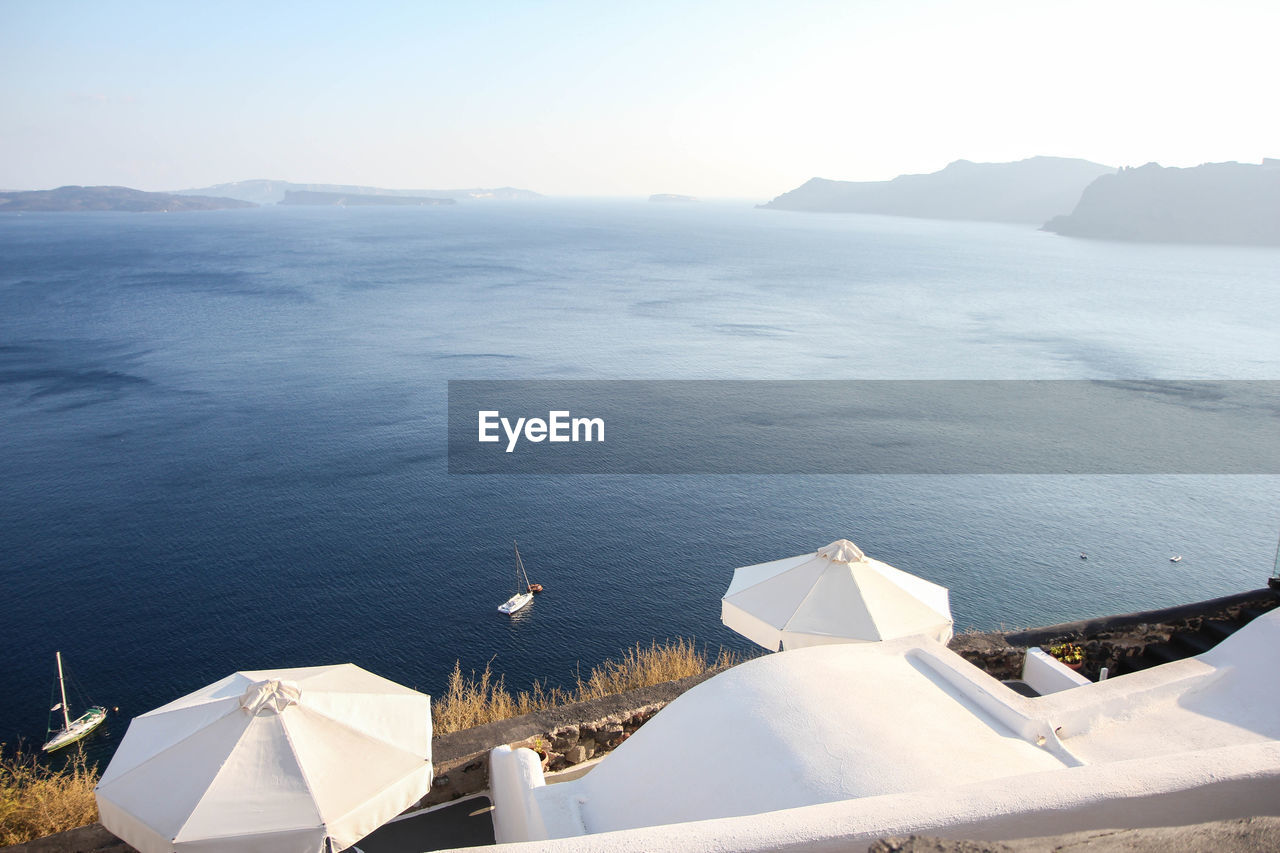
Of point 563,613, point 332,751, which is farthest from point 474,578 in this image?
point 332,751

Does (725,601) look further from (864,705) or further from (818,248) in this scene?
(818,248)

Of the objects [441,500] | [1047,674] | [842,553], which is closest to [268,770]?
[842,553]

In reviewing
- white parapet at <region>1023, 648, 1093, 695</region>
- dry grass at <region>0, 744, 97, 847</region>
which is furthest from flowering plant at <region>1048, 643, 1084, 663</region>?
dry grass at <region>0, 744, 97, 847</region>

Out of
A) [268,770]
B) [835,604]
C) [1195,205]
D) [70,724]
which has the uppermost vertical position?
[1195,205]

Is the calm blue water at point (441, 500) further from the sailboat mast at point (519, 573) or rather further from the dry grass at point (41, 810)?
the dry grass at point (41, 810)

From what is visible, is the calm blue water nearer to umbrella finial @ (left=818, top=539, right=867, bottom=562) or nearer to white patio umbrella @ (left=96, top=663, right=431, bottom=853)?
umbrella finial @ (left=818, top=539, right=867, bottom=562)

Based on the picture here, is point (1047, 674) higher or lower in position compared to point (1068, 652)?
higher
